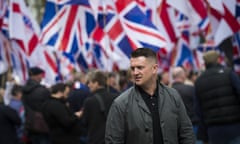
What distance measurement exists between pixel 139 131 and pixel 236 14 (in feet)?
23.3

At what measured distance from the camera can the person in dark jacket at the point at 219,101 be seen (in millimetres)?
9375

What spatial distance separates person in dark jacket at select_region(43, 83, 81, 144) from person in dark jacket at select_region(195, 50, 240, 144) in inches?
93.0

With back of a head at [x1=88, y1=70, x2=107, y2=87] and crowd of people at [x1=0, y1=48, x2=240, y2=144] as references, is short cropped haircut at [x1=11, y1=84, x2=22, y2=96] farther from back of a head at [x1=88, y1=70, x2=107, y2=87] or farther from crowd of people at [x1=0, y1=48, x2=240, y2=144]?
back of a head at [x1=88, y1=70, x2=107, y2=87]

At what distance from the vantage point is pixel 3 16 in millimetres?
18125

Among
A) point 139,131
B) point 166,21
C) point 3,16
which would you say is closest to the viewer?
point 139,131

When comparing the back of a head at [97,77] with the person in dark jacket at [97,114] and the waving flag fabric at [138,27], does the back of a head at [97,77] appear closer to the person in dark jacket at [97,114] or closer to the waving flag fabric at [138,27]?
the person in dark jacket at [97,114]

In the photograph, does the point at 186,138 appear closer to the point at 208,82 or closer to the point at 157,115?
the point at 157,115

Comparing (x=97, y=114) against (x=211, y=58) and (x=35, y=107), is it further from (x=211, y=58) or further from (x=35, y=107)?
(x=35, y=107)

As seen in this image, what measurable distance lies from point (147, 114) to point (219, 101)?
10.8 feet

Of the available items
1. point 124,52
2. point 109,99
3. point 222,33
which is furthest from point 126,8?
point 109,99

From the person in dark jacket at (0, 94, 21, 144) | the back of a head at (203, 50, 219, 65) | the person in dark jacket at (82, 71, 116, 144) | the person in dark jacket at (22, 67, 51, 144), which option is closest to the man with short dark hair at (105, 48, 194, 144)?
the person in dark jacket at (82, 71, 116, 144)

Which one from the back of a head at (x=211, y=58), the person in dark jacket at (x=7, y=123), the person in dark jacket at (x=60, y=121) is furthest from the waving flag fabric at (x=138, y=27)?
the person in dark jacket at (x=7, y=123)

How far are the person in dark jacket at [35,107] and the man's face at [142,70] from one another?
6557mm

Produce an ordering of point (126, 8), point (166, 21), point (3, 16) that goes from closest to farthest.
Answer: point (126, 8) < point (166, 21) < point (3, 16)
